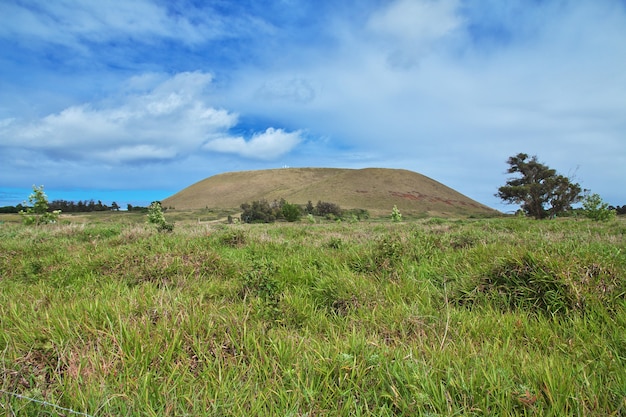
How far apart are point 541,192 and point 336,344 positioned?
59003mm

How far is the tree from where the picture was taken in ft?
165

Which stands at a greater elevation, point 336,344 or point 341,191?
point 341,191

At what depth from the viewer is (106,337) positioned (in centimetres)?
323

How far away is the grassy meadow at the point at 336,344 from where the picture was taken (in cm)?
252

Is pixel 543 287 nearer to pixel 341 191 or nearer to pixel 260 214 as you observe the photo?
pixel 260 214

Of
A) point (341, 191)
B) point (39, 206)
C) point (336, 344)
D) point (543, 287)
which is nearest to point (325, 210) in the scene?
point (341, 191)

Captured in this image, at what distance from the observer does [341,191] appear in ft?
324

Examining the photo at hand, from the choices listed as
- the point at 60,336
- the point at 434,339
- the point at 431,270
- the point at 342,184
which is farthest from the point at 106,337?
the point at 342,184

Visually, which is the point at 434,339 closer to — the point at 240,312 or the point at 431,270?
the point at 240,312

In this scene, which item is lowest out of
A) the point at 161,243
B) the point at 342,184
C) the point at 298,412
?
the point at 298,412

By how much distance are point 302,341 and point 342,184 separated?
104 m

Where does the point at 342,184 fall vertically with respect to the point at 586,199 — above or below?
above

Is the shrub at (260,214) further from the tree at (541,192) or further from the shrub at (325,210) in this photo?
the tree at (541,192)

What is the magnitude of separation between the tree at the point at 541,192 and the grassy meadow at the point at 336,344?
5179cm
